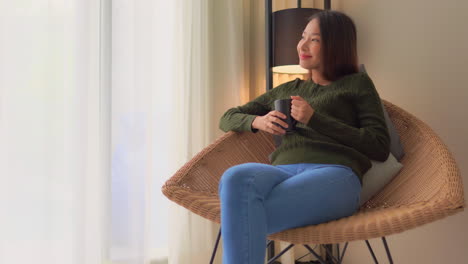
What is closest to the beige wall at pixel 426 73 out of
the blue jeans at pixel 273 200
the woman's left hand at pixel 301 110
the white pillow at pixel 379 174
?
the white pillow at pixel 379 174

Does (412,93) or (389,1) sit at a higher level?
(389,1)

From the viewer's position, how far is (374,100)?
1.38 m

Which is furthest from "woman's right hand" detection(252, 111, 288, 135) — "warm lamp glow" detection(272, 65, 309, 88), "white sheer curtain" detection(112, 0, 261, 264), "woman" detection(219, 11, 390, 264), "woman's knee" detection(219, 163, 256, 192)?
"warm lamp glow" detection(272, 65, 309, 88)

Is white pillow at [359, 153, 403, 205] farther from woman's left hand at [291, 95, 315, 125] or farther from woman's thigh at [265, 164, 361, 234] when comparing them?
woman's left hand at [291, 95, 315, 125]

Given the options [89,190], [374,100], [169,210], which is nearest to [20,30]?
[89,190]

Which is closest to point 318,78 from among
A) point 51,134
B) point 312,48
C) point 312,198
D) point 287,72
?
point 312,48

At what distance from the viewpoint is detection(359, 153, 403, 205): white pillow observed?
1.37 metres

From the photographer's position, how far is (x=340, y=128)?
4.21 ft

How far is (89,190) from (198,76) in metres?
0.73

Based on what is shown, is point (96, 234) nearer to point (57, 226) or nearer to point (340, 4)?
point (57, 226)

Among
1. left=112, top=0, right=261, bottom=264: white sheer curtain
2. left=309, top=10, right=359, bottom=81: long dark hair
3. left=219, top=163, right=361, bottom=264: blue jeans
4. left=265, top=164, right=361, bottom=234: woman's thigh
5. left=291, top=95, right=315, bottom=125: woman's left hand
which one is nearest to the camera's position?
left=219, top=163, right=361, bottom=264: blue jeans

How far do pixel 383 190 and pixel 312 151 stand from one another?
0.95 feet

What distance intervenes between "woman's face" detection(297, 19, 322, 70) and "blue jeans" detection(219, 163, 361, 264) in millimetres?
388

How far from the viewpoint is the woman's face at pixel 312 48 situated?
1493 millimetres
